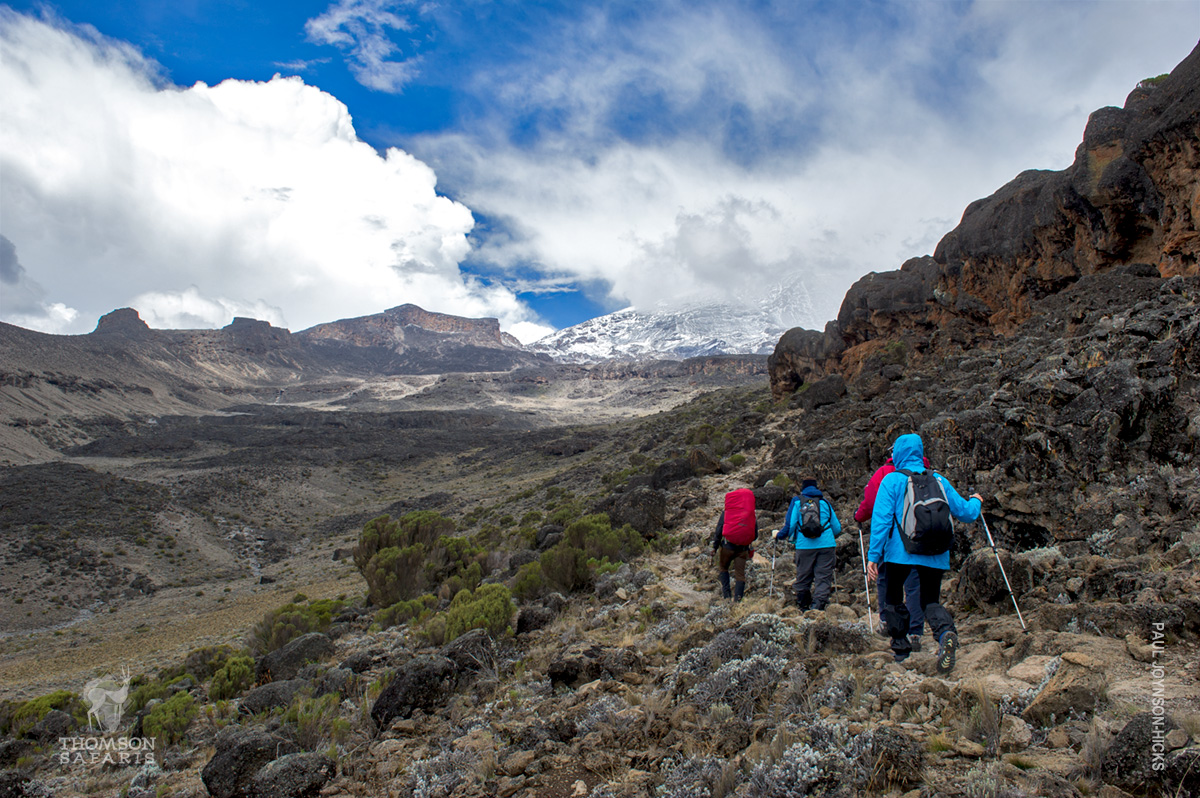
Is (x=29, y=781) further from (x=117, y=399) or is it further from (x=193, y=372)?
(x=193, y=372)

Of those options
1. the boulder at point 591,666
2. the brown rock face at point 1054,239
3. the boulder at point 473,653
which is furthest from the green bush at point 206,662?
the brown rock face at point 1054,239

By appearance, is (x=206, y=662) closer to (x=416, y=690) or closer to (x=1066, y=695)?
(x=416, y=690)

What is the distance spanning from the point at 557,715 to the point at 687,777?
4.29 feet

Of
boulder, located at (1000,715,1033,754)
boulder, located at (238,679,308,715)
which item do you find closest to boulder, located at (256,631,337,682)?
boulder, located at (238,679,308,715)

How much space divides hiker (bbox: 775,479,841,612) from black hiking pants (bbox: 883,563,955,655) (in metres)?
1.18

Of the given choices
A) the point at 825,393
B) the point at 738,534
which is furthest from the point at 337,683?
the point at 825,393

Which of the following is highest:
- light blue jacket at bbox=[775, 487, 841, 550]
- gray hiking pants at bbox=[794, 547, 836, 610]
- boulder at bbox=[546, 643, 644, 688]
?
light blue jacket at bbox=[775, 487, 841, 550]

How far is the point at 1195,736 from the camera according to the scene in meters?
1.95

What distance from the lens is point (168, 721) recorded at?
5.82 m

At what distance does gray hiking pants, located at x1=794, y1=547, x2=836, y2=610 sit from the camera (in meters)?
5.20

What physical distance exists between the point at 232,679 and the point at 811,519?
316 inches

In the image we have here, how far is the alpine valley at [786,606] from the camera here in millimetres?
2693

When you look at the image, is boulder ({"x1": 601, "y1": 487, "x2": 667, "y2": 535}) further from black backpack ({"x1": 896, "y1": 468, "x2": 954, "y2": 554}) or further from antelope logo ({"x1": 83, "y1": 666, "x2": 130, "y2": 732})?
antelope logo ({"x1": 83, "y1": 666, "x2": 130, "y2": 732})

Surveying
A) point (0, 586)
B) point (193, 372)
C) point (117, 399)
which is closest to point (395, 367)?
point (193, 372)
